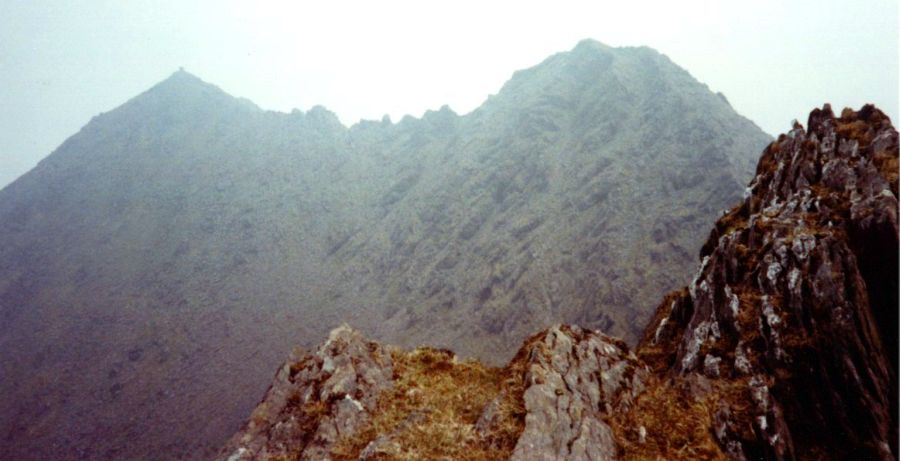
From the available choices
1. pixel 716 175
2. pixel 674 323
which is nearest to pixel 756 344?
pixel 674 323

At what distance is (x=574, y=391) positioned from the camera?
11.5 metres

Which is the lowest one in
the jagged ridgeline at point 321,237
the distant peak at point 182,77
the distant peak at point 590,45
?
the jagged ridgeline at point 321,237

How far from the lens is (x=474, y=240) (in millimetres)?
80562

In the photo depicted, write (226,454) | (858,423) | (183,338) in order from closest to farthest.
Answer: (858,423) < (226,454) < (183,338)

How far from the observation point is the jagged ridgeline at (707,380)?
968 cm

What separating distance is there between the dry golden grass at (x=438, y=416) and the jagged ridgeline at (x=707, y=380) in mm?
47

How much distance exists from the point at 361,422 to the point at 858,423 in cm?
1205

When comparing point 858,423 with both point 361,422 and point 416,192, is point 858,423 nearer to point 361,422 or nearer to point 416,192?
point 361,422

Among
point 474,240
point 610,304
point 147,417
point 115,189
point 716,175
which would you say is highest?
point 115,189

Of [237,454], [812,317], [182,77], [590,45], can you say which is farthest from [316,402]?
[182,77]

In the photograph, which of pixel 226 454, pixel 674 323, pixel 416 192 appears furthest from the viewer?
pixel 416 192

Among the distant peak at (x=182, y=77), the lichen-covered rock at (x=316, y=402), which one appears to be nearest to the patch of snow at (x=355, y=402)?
the lichen-covered rock at (x=316, y=402)

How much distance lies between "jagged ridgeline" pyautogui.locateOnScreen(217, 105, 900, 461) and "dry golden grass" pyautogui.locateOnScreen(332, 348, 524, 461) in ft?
0.15

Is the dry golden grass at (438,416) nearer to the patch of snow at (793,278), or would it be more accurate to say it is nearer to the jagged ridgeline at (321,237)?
the patch of snow at (793,278)
